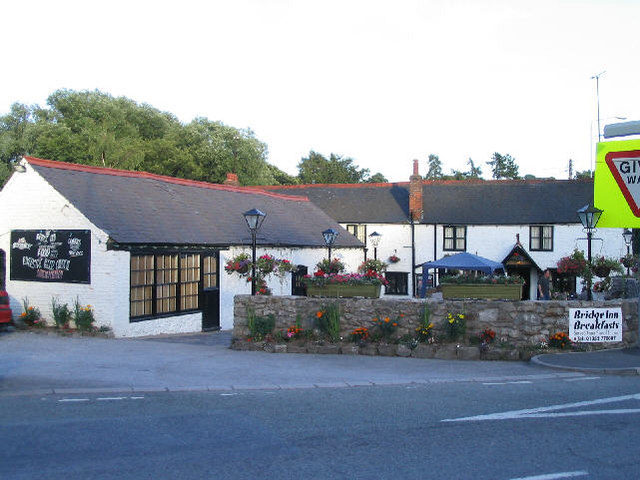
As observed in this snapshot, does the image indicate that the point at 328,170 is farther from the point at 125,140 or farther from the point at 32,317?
the point at 32,317

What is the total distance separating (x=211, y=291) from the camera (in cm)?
2241

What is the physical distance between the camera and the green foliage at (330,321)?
1571cm

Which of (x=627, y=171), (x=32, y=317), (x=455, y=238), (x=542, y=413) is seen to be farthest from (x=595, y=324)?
(x=455, y=238)

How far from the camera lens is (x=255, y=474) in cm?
625

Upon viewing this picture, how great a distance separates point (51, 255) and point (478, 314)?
12.4 m

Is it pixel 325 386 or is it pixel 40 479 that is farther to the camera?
pixel 325 386

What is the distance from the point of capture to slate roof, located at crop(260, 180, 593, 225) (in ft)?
123

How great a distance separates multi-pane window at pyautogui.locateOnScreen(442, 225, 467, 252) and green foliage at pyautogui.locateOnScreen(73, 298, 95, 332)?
24.2m

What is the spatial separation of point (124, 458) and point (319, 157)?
7161 centimetres

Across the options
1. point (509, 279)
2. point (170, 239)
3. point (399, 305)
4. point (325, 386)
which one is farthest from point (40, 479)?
point (170, 239)

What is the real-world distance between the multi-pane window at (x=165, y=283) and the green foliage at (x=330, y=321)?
6.24 meters

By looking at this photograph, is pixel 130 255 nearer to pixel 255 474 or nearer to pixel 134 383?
pixel 134 383

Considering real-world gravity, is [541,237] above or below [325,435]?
above

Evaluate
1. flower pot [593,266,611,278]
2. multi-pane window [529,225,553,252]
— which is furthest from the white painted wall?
flower pot [593,266,611,278]
